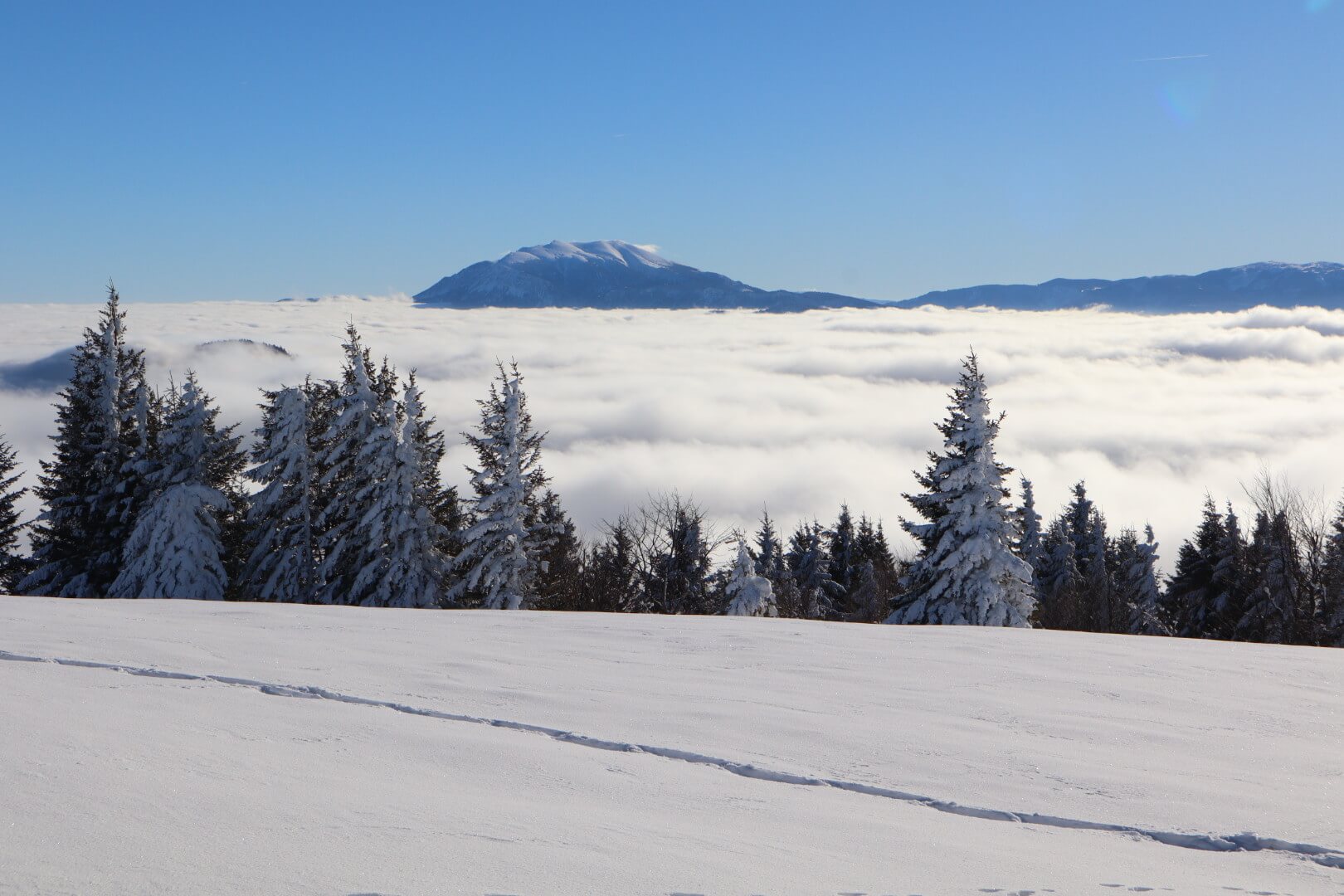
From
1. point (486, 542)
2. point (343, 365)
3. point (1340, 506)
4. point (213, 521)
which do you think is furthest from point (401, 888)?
point (1340, 506)

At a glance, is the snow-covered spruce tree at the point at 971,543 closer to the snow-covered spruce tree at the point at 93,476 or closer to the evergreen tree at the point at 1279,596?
the evergreen tree at the point at 1279,596

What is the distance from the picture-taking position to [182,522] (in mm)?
29891

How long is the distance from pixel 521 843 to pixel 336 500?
103ft

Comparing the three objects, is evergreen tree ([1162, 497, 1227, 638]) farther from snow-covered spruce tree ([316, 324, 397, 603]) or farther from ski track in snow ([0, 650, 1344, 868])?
ski track in snow ([0, 650, 1344, 868])

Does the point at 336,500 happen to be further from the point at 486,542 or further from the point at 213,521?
the point at 486,542

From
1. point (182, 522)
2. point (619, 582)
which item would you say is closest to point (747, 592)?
point (619, 582)

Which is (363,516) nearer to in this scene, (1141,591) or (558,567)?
(558,567)

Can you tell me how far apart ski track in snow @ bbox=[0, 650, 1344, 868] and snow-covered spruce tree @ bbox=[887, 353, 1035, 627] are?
903 inches

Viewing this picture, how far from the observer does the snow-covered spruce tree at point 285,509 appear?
33.5 metres

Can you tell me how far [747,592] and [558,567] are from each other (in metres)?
12.2

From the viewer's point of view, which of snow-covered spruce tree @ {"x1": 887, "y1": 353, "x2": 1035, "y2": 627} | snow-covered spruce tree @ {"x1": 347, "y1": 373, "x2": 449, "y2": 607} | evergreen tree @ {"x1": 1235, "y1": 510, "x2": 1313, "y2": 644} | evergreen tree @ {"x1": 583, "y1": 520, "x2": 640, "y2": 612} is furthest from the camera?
evergreen tree @ {"x1": 583, "y1": 520, "x2": 640, "y2": 612}

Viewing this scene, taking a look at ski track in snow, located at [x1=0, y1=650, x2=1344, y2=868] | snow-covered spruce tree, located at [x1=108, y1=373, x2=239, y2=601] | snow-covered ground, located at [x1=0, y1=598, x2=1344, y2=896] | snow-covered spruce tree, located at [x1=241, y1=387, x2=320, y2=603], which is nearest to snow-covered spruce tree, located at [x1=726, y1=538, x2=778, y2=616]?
snow-covered spruce tree, located at [x1=241, y1=387, x2=320, y2=603]

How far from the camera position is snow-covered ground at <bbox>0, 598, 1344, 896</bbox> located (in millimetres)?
3752

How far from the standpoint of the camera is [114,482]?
33375 millimetres
